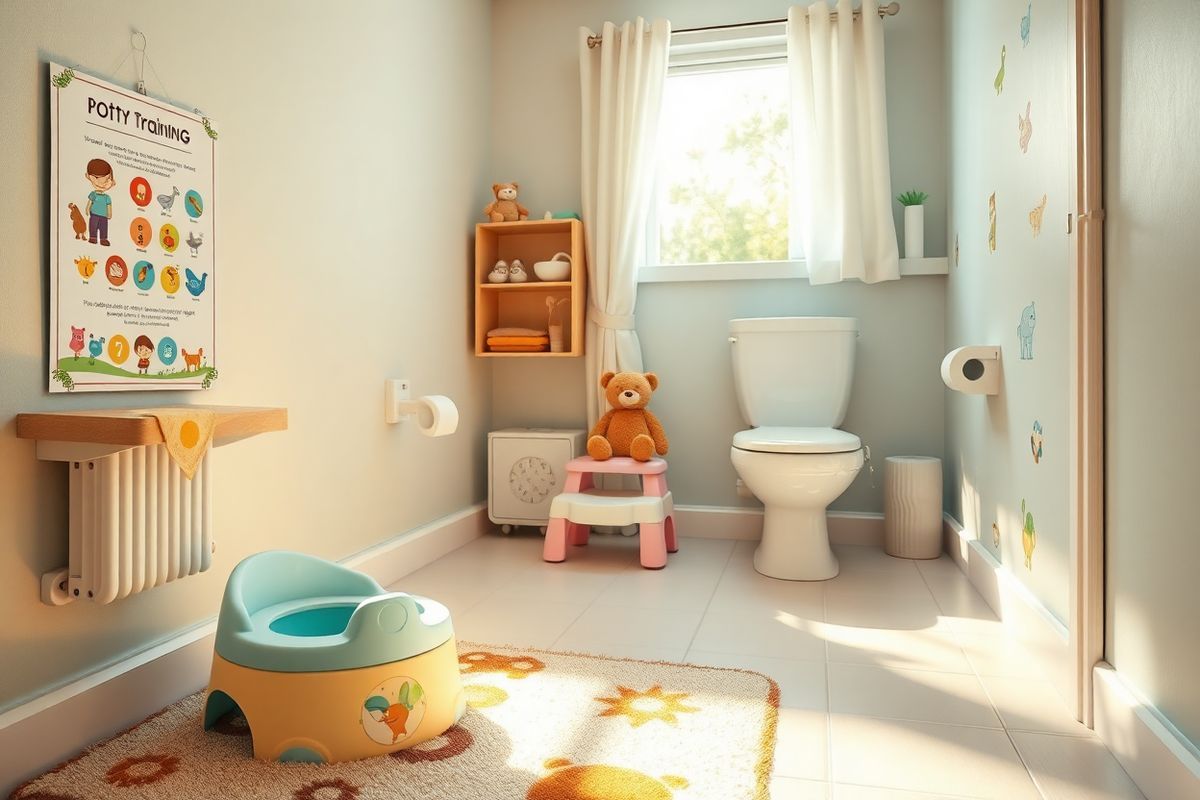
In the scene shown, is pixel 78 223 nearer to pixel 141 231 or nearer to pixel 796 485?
pixel 141 231

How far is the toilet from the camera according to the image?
2.41m

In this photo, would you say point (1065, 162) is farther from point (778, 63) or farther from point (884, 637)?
point (778, 63)

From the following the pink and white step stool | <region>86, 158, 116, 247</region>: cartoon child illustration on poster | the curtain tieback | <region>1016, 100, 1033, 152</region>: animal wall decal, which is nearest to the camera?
<region>86, 158, 116, 247</region>: cartoon child illustration on poster

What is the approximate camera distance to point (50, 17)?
1.37 metres

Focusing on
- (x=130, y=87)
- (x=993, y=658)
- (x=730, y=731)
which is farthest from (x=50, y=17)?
(x=993, y=658)

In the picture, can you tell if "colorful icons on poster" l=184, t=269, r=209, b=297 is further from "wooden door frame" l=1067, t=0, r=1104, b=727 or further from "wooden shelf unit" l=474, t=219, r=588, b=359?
"wooden door frame" l=1067, t=0, r=1104, b=727

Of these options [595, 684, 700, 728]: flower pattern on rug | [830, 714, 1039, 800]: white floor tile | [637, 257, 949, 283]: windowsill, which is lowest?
[830, 714, 1039, 800]: white floor tile

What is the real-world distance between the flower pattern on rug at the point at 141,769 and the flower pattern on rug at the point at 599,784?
595 mm

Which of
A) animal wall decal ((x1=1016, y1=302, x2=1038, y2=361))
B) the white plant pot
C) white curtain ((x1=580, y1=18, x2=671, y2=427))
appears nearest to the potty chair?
animal wall decal ((x1=1016, y1=302, x2=1038, y2=361))

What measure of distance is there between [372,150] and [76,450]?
4.49ft

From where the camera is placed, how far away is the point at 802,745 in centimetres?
140

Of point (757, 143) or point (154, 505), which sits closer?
point (154, 505)

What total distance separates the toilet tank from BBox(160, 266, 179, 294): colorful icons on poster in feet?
6.04

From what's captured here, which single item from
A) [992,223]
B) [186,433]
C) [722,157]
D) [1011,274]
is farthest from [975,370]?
[186,433]
